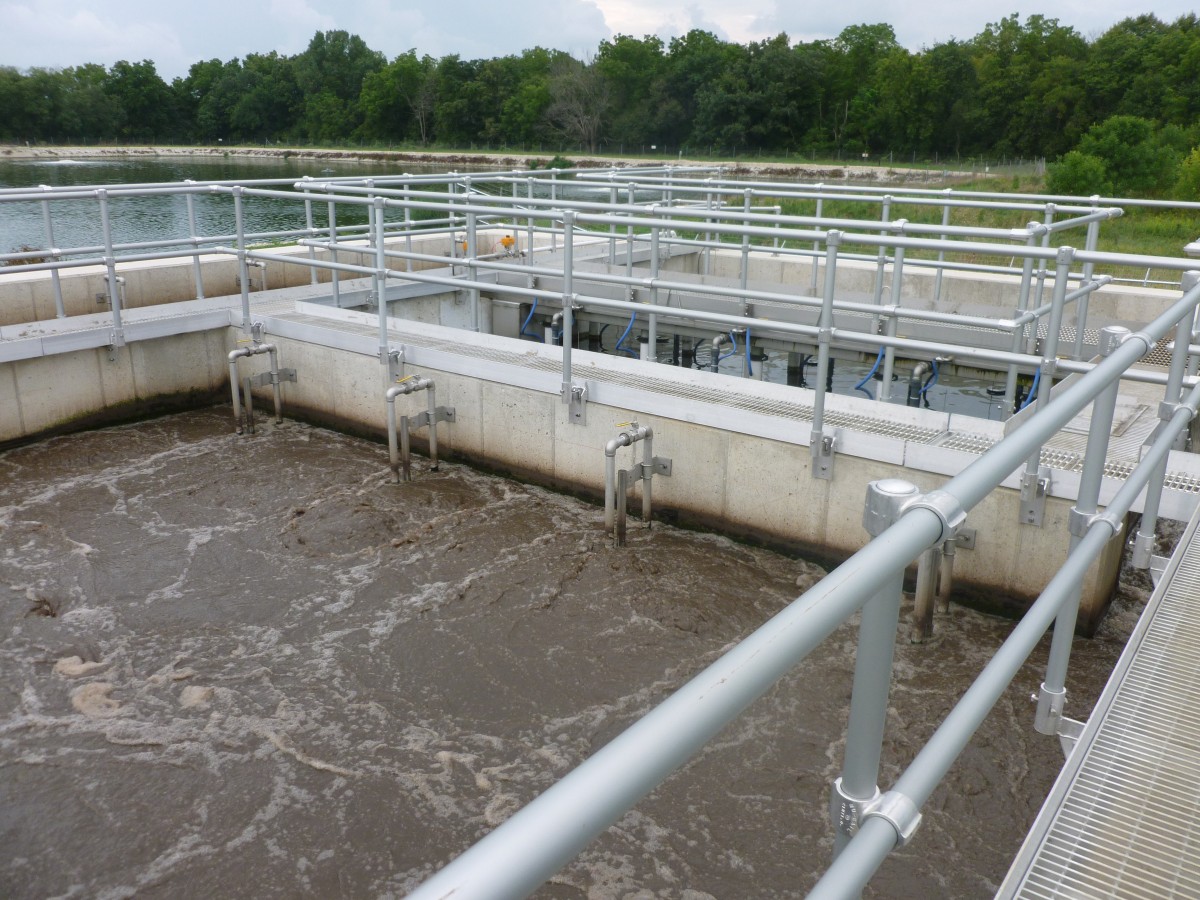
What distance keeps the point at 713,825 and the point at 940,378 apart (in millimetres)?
5517

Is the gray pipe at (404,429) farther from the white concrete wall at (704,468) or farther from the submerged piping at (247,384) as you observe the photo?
the submerged piping at (247,384)

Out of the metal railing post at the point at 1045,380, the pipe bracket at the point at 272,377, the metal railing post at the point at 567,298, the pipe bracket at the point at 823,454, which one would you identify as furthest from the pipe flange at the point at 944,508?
the pipe bracket at the point at 272,377

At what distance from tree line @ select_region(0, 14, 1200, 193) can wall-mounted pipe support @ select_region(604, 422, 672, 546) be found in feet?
81.3

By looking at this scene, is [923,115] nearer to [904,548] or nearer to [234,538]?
[234,538]

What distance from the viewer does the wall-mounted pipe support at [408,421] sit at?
7.02 m

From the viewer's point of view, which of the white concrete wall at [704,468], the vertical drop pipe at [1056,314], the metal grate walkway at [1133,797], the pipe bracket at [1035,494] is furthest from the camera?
the white concrete wall at [704,468]

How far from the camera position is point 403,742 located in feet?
14.3

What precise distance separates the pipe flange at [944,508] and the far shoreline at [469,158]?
1560 inches

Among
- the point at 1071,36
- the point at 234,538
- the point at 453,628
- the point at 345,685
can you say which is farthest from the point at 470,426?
the point at 1071,36

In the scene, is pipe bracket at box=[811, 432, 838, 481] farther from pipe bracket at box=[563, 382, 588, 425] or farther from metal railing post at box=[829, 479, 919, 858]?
metal railing post at box=[829, 479, 919, 858]

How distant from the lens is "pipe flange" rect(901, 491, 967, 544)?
1.21 m

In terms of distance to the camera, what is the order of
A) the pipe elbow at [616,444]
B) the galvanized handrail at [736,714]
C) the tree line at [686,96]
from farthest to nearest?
the tree line at [686,96] → the pipe elbow at [616,444] → the galvanized handrail at [736,714]

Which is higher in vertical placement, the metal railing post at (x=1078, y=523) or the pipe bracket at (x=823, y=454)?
the metal railing post at (x=1078, y=523)

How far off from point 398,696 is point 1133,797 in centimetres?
334
